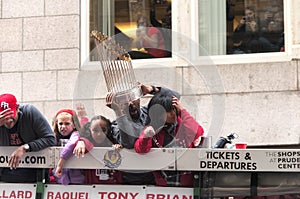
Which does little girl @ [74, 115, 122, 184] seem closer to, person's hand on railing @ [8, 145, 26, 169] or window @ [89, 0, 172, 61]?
person's hand on railing @ [8, 145, 26, 169]

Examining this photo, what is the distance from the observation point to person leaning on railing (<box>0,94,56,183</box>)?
5.35 metres

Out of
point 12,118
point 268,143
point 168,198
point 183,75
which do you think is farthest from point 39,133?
point 268,143

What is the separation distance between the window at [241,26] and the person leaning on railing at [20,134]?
15.9 ft

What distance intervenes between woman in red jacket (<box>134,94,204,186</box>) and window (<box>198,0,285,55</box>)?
4.68 metres

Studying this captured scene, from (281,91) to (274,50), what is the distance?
0.70 metres

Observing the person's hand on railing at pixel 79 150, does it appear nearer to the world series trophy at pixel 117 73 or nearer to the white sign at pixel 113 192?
the white sign at pixel 113 192

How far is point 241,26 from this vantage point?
10094mm

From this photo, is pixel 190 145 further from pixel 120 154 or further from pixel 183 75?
pixel 183 75

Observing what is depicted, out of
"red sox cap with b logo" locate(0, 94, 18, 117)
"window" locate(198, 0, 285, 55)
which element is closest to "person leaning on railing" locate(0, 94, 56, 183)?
"red sox cap with b logo" locate(0, 94, 18, 117)

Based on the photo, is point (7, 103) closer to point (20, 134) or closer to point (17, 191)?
point (20, 134)

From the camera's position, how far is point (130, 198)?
520 cm

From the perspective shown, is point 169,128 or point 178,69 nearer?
point 169,128

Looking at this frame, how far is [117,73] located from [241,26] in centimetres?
508

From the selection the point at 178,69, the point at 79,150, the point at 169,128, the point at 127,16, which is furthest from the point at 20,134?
the point at 127,16
